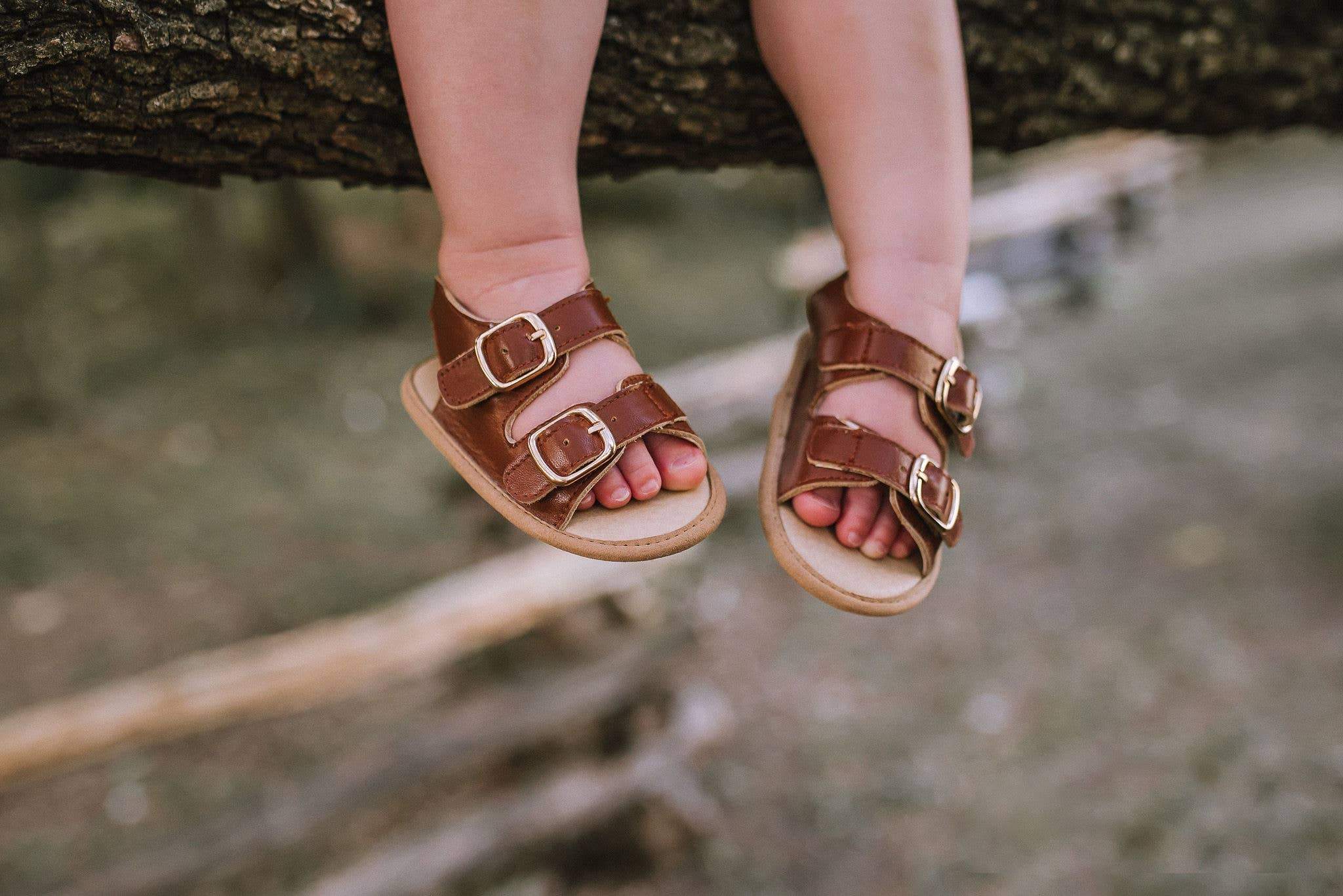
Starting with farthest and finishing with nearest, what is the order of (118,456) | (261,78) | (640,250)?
(640,250), (118,456), (261,78)

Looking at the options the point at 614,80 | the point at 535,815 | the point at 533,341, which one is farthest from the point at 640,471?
the point at 535,815

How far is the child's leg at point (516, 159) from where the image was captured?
1.08m

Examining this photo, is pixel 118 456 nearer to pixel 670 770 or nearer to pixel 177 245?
pixel 177 245

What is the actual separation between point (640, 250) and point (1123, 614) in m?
5.10

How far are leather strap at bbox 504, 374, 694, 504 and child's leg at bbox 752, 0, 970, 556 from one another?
0.24 m

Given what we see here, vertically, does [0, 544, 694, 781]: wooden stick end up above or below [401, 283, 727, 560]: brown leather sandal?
below

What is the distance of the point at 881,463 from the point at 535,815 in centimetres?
168

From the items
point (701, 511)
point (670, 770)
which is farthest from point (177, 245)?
point (701, 511)

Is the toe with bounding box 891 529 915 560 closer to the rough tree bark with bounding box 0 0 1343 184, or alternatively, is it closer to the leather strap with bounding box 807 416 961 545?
the leather strap with bounding box 807 416 961 545

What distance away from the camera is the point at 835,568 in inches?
46.3

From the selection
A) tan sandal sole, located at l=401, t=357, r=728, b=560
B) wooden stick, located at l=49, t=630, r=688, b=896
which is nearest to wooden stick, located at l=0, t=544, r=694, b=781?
wooden stick, located at l=49, t=630, r=688, b=896

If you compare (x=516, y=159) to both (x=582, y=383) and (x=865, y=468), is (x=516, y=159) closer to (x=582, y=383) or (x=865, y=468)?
(x=582, y=383)

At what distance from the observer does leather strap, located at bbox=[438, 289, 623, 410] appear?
3.75 ft

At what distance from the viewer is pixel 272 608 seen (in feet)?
12.4
